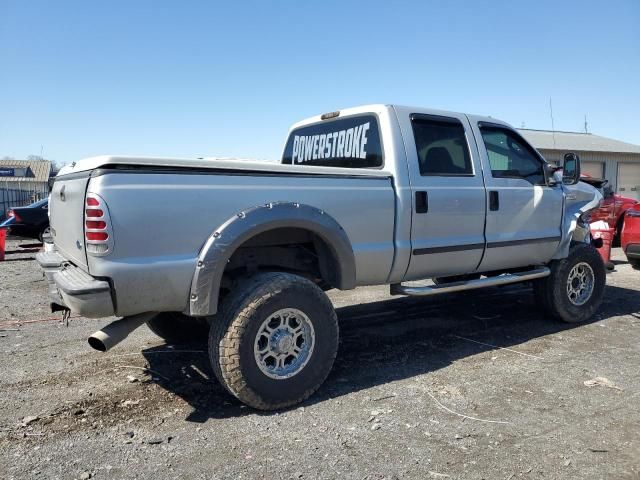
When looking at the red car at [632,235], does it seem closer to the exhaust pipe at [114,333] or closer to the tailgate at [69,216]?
the exhaust pipe at [114,333]

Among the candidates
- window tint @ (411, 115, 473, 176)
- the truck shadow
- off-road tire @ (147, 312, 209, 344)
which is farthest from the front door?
off-road tire @ (147, 312, 209, 344)

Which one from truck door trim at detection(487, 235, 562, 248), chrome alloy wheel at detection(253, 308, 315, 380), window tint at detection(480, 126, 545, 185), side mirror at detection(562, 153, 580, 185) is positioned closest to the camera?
chrome alloy wheel at detection(253, 308, 315, 380)

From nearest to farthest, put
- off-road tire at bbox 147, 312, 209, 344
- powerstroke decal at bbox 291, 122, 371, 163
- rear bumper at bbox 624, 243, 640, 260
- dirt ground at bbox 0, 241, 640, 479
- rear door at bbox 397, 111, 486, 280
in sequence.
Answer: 1. dirt ground at bbox 0, 241, 640, 479
2. rear door at bbox 397, 111, 486, 280
3. powerstroke decal at bbox 291, 122, 371, 163
4. off-road tire at bbox 147, 312, 209, 344
5. rear bumper at bbox 624, 243, 640, 260

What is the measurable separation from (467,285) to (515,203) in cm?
104

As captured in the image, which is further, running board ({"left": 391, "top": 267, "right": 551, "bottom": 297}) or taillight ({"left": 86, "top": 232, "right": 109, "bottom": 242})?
running board ({"left": 391, "top": 267, "right": 551, "bottom": 297})

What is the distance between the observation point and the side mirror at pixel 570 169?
561cm

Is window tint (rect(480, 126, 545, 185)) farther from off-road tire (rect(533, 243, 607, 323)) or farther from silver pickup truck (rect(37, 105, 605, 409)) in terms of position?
off-road tire (rect(533, 243, 607, 323))

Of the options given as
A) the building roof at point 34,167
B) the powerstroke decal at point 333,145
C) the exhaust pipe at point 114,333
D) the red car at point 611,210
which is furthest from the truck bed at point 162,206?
the building roof at point 34,167

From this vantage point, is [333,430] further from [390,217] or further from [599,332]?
[599,332]

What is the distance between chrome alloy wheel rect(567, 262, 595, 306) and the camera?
586 cm

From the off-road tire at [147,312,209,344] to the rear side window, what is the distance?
77.7 inches

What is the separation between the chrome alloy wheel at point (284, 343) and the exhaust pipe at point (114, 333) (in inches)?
30.7

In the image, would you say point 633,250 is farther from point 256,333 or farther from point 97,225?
point 97,225

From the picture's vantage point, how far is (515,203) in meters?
5.24
